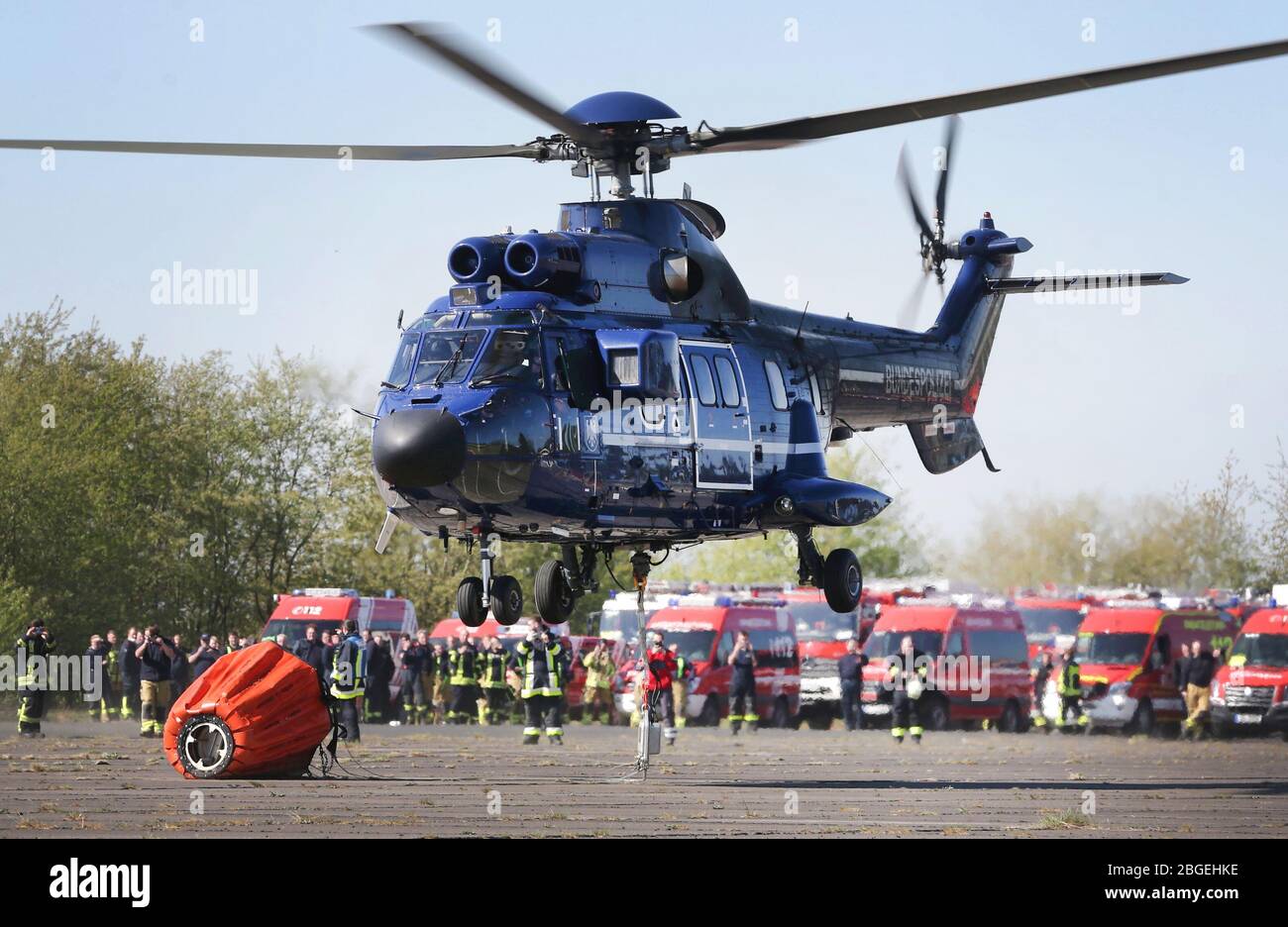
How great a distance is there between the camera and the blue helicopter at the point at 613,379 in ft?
60.4

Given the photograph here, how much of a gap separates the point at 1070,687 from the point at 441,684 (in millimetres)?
13497

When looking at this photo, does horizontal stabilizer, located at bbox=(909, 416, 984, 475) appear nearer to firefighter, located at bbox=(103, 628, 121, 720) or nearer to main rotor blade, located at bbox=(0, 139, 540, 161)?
main rotor blade, located at bbox=(0, 139, 540, 161)

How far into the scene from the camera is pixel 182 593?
169 ft

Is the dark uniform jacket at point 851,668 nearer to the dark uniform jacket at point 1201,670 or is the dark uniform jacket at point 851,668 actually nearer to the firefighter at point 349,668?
the dark uniform jacket at point 1201,670

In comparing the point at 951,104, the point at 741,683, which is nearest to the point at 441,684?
the point at 741,683

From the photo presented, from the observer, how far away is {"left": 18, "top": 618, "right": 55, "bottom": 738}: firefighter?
107ft

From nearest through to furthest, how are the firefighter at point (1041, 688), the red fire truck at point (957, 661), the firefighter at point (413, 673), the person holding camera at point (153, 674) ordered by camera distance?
the person holding camera at point (153, 674), the red fire truck at point (957, 661), the firefighter at point (413, 673), the firefighter at point (1041, 688)

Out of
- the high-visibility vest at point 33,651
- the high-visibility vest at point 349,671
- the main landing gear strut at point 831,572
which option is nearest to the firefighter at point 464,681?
the high-visibility vest at point 33,651

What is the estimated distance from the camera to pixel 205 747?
23.3 metres

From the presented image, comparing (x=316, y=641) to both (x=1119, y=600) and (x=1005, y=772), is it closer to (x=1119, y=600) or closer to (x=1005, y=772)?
(x=1005, y=772)

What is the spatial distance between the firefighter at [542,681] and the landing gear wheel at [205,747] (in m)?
9.30

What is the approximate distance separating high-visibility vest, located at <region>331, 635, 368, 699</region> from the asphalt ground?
1.01m

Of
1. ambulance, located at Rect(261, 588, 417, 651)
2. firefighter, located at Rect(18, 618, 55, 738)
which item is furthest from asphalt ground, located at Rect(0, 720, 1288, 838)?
ambulance, located at Rect(261, 588, 417, 651)
